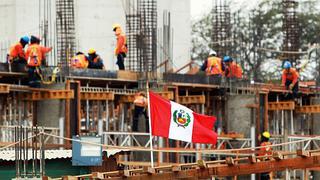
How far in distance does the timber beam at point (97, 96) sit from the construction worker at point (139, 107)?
749 millimetres

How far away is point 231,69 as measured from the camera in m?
37.1

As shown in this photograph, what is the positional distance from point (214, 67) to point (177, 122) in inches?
484

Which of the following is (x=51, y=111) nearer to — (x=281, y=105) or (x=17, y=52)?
(x=17, y=52)

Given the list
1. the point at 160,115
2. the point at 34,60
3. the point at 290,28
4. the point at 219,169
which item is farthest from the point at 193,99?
the point at 219,169

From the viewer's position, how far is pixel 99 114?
33.8 metres

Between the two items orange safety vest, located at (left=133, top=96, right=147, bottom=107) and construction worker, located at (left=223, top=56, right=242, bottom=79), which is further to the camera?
construction worker, located at (left=223, top=56, right=242, bottom=79)

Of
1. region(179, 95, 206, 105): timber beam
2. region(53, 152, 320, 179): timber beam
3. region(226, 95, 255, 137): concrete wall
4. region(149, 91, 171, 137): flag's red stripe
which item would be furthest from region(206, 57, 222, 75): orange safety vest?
region(53, 152, 320, 179): timber beam

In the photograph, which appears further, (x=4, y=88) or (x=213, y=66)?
A: (x=213, y=66)

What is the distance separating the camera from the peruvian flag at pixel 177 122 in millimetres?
23908

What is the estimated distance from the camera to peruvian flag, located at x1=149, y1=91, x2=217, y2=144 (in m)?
23.9

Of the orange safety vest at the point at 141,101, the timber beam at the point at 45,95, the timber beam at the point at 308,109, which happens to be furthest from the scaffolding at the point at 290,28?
the timber beam at the point at 45,95

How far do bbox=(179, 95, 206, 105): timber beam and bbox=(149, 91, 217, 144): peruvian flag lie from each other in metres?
10.2

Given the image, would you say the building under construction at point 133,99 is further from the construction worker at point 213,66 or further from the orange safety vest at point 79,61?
the orange safety vest at point 79,61

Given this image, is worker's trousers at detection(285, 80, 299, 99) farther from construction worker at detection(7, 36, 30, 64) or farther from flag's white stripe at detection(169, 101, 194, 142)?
flag's white stripe at detection(169, 101, 194, 142)
